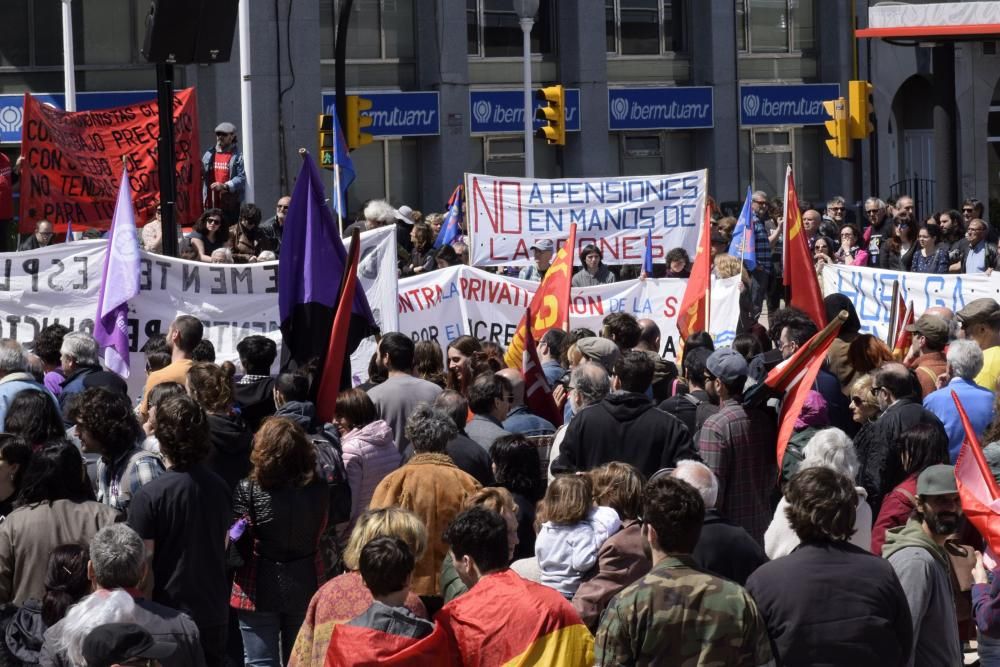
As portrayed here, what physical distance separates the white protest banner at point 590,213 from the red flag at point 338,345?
635cm

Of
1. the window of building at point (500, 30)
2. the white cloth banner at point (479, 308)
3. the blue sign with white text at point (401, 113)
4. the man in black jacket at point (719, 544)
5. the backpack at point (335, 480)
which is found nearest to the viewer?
the man in black jacket at point (719, 544)

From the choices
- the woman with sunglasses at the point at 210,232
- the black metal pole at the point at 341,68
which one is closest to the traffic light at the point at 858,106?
the black metal pole at the point at 341,68

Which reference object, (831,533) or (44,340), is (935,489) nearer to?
(831,533)

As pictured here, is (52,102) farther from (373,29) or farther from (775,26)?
(775,26)

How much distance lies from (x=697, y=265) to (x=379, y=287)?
2.42m

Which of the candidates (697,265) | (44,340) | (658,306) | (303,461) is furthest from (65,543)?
(658,306)

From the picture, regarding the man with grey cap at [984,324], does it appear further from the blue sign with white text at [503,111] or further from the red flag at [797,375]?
the blue sign with white text at [503,111]

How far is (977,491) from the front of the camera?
19.4 ft

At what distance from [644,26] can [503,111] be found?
164 inches

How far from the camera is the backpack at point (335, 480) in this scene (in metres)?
7.26

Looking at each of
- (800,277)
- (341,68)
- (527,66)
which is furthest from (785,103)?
(800,277)

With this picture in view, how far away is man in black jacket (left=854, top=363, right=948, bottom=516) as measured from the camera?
7.40m

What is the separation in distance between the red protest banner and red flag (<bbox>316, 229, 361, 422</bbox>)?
217 inches

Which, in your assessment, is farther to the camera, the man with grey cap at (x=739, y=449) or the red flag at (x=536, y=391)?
the red flag at (x=536, y=391)
